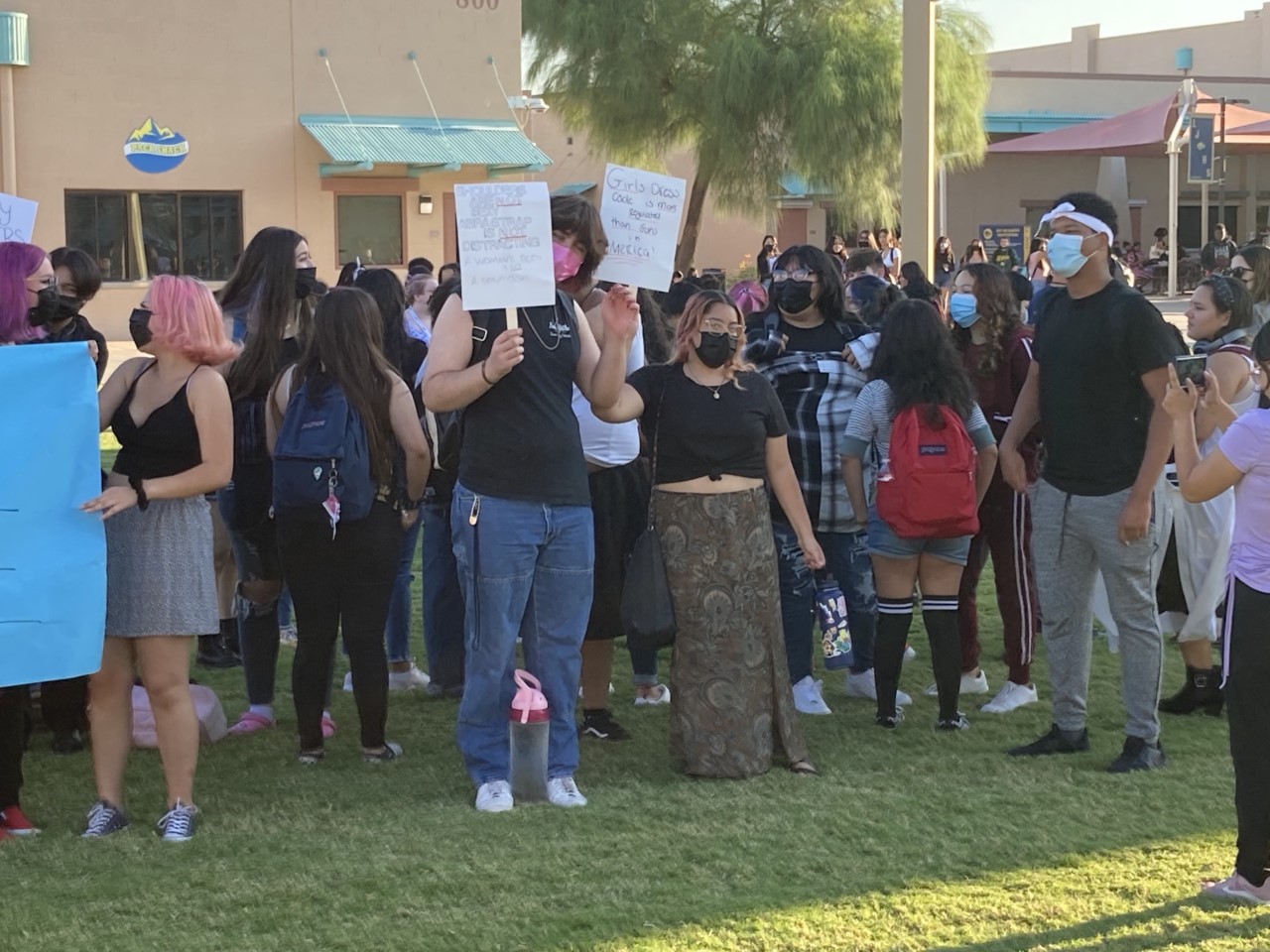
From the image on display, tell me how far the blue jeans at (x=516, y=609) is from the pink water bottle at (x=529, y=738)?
52 mm

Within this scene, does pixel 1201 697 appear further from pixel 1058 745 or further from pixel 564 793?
pixel 564 793

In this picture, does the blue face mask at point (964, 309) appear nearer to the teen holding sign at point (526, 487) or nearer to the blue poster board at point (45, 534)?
the teen holding sign at point (526, 487)

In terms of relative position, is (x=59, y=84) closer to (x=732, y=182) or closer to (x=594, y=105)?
(x=594, y=105)

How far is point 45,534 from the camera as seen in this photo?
4781 mm

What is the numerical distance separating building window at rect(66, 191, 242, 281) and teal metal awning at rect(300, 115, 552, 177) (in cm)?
221

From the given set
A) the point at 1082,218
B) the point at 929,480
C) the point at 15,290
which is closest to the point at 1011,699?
the point at 929,480

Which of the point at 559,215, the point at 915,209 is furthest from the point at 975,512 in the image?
the point at 915,209

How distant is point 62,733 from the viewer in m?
6.27

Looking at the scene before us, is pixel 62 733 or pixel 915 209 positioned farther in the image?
pixel 915 209

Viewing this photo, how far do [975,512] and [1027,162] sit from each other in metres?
40.2

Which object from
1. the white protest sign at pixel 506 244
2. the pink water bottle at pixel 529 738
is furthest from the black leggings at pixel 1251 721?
the white protest sign at pixel 506 244

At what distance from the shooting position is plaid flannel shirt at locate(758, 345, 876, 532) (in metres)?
6.77

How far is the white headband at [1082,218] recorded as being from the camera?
576 centimetres

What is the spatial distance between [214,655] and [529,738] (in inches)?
121
